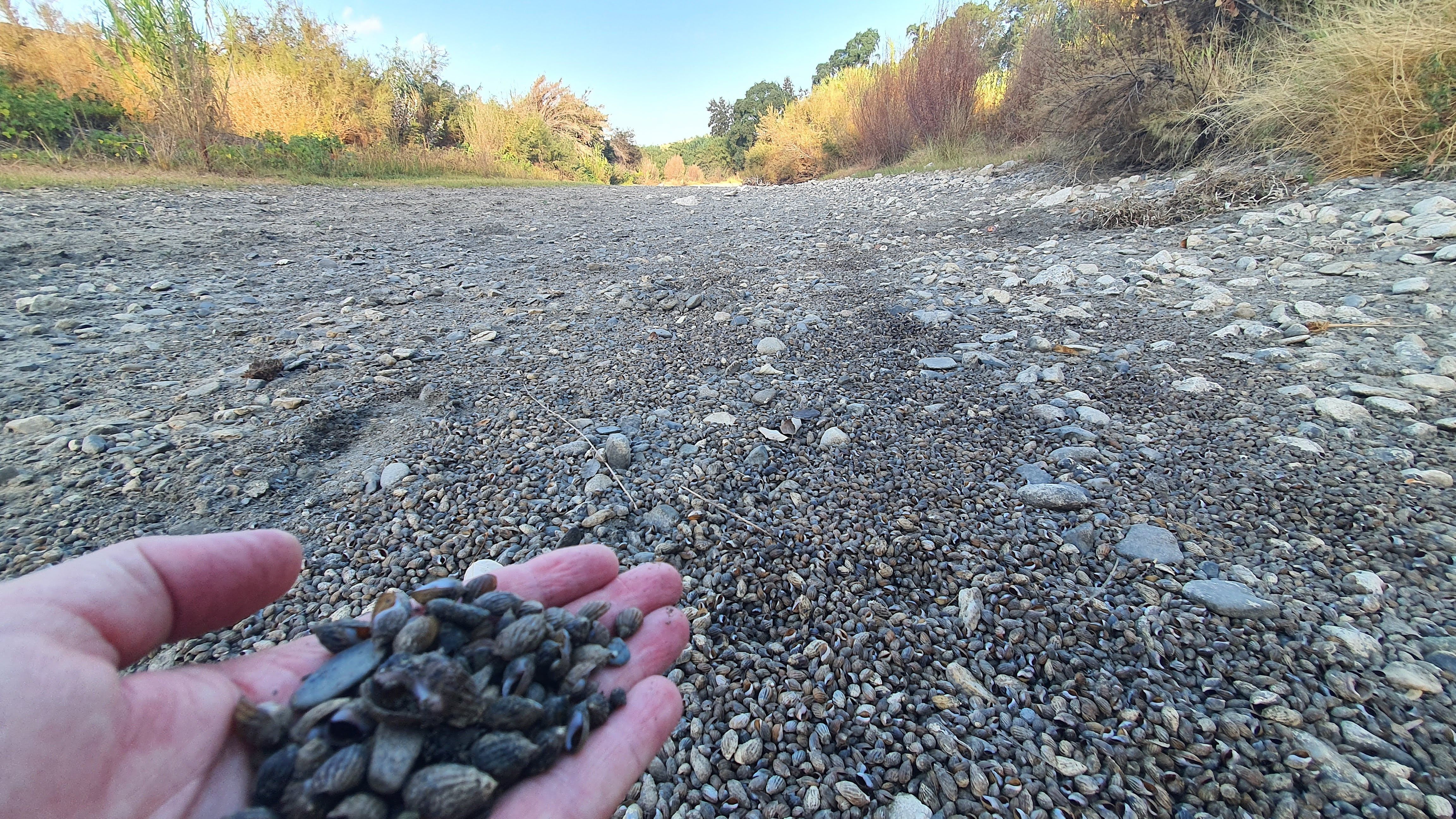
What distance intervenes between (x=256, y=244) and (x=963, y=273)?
5.39 metres

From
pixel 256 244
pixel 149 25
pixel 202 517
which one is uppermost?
pixel 149 25

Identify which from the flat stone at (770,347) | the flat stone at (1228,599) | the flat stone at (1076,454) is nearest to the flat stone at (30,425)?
the flat stone at (770,347)

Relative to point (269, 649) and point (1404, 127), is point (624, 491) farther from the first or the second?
point (1404, 127)

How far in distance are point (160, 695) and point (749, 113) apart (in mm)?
33694

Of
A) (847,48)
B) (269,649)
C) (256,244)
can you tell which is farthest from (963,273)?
(847,48)

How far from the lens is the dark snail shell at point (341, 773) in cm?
90

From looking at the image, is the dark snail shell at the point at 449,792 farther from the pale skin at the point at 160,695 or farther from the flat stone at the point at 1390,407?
the flat stone at the point at 1390,407

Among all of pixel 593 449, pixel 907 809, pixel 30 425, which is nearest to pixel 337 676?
pixel 907 809

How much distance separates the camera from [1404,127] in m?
3.95

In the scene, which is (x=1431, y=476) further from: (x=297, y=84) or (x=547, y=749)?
(x=297, y=84)

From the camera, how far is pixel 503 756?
98 cm

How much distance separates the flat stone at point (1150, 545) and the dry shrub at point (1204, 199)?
3.55 m

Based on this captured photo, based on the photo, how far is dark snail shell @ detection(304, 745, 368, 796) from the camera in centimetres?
90

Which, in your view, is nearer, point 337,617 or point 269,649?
point 269,649
